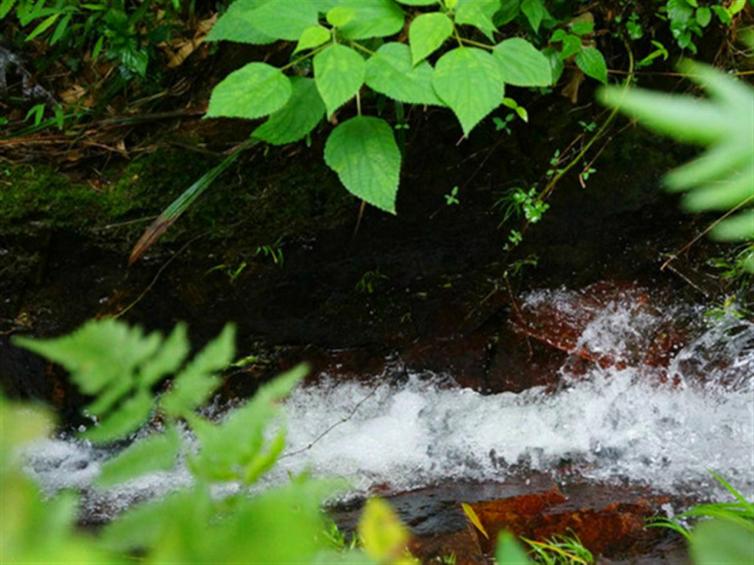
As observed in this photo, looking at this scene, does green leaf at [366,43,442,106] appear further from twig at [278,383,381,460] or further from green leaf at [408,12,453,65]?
twig at [278,383,381,460]

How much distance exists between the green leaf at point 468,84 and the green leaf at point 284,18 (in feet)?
1.13

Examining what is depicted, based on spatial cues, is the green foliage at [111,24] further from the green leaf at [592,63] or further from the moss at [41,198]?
the green leaf at [592,63]

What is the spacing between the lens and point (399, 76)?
192 centimetres

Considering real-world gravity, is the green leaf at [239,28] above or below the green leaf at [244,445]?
below

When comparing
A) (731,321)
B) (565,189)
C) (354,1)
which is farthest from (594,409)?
(354,1)

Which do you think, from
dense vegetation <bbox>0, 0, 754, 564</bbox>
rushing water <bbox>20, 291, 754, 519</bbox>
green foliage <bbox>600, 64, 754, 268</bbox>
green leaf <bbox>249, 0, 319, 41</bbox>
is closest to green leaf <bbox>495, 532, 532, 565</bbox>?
dense vegetation <bbox>0, 0, 754, 564</bbox>

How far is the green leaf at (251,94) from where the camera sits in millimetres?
1870

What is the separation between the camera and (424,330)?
283cm

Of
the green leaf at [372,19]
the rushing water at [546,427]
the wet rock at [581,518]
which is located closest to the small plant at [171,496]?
the green leaf at [372,19]

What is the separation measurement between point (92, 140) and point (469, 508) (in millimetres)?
1641

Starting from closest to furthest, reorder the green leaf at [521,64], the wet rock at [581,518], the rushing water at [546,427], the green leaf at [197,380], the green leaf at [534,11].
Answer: the green leaf at [197,380] → the green leaf at [521,64] → the green leaf at [534,11] → the wet rock at [581,518] → the rushing water at [546,427]

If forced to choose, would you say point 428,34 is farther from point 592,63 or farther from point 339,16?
point 592,63

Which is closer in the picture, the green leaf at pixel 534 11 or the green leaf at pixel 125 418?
the green leaf at pixel 125 418

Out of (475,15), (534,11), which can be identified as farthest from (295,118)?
(534,11)
